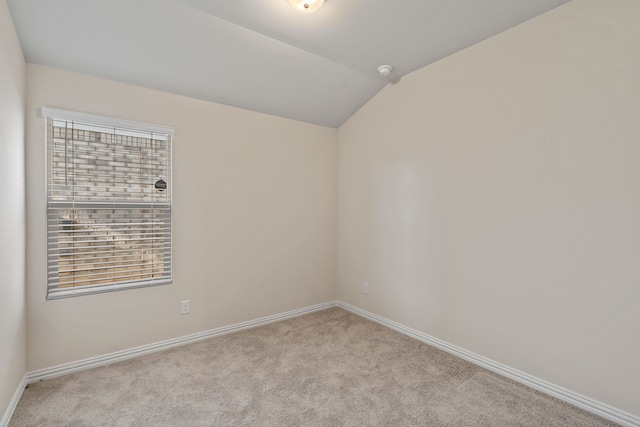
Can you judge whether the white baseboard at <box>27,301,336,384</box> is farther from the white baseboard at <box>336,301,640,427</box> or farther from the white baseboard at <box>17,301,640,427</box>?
the white baseboard at <box>336,301,640,427</box>

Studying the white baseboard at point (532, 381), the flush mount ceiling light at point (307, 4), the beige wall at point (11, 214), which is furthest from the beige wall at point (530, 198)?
the beige wall at point (11, 214)

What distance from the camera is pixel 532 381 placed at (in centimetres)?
216

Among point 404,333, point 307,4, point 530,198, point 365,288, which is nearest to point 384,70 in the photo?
point 307,4

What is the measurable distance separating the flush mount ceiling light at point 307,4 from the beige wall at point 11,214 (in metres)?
1.59

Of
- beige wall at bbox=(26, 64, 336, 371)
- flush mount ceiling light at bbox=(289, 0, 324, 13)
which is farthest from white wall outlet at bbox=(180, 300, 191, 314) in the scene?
flush mount ceiling light at bbox=(289, 0, 324, 13)

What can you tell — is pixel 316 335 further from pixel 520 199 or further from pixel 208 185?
pixel 520 199

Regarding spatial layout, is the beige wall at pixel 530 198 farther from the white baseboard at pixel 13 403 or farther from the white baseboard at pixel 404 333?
the white baseboard at pixel 13 403

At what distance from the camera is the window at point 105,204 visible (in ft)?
7.43

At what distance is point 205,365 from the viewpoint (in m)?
2.45

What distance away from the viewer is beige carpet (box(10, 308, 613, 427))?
6.04ft

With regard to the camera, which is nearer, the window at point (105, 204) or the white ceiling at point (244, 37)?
the white ceiling at point (244, 37)

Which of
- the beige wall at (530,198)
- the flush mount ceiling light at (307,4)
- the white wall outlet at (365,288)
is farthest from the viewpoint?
the white wall outlet at (365,288)

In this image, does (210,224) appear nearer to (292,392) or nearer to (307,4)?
(292,392)

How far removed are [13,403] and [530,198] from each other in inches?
141
